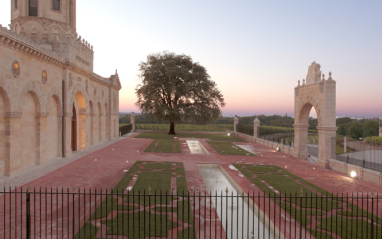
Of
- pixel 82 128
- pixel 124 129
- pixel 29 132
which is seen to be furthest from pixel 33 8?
pixel 124 129

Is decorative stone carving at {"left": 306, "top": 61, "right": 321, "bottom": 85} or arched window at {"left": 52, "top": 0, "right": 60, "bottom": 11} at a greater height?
arched window at {"left": 52, "top": 0, "right": 60, "bottom": 11}

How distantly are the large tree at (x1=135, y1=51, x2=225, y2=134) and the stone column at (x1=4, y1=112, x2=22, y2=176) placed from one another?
74.1 feet

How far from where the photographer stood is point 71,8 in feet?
65.2

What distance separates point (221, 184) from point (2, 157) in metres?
9.86

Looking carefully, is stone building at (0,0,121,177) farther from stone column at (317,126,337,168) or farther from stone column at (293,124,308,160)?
stone column at (317,126,337,168)

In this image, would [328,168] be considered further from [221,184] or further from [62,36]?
[62,36]

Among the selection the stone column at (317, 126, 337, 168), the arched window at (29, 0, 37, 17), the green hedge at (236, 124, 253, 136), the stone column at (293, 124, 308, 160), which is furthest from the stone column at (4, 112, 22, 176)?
the green hedge at (236, 124, 253, 136)

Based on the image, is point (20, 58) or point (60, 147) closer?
point (20, 58)

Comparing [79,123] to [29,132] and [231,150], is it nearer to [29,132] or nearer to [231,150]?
[29,132]

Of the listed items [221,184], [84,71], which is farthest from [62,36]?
[221,184]

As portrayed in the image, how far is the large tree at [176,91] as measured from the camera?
34.1 metres

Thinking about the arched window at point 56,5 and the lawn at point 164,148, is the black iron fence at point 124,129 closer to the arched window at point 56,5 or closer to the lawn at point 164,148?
the lawn at point 164,148

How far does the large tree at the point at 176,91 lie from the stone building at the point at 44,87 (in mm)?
10303

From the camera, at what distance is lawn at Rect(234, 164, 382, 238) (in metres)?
6.94
